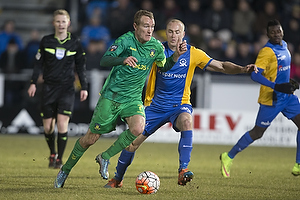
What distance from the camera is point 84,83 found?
9.12m

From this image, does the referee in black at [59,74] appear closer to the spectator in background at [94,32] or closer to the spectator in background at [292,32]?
the spectator in background at [94,32]

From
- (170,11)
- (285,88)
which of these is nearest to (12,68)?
(170,11)

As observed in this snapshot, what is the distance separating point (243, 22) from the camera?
1736cm

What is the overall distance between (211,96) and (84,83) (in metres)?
5.96

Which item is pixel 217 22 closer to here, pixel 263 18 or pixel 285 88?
pixel 263 18

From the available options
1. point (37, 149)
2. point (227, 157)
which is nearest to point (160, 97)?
point (227, 157)

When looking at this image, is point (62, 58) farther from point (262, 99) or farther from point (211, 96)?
point (211, 96)

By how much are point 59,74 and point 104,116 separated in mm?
2943

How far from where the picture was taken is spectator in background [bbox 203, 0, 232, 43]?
16.7 m

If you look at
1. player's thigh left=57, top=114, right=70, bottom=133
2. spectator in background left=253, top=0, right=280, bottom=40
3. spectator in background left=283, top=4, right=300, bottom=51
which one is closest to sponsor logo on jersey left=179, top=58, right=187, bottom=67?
player's thigh left=57, top=114, right=70, bottom=133

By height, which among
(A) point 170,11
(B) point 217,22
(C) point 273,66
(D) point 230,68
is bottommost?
(C) point 273,66

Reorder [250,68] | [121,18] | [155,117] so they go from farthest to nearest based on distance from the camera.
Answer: [121,18], [155,117], [250,68]

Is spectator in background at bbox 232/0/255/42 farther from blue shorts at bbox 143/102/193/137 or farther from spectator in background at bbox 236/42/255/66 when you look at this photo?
blue shorts at bbox 143/102/193/137

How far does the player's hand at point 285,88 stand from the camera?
8.29 metres
